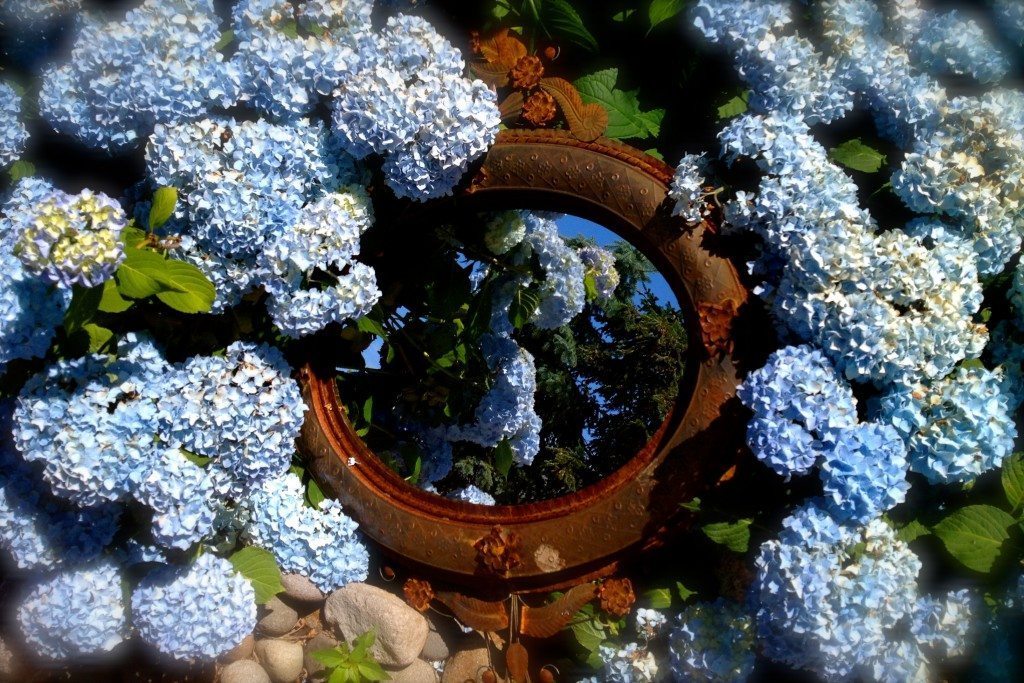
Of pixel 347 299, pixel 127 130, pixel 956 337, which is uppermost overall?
pixel 956 337

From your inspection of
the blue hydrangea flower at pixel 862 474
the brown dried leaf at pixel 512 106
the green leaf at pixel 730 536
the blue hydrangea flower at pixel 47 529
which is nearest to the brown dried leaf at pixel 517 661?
the green leaf at pixel 730 536

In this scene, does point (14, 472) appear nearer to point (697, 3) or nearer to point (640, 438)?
point (697, 3)

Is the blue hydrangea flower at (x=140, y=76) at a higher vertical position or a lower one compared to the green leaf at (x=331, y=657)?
higher

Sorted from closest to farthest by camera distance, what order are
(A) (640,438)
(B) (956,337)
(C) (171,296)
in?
(B) (956,337) → (C) (171,296) → (A) (640,438)

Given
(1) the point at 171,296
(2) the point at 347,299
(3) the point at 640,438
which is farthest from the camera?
(3) the point at 640,438

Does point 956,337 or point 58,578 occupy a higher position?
point 956,337

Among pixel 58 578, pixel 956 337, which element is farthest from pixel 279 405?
pixel 956 337

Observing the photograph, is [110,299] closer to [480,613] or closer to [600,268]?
[480,613]

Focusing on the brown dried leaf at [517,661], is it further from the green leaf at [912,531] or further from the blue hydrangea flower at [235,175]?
the blue hydrangea flower at [235,175]
